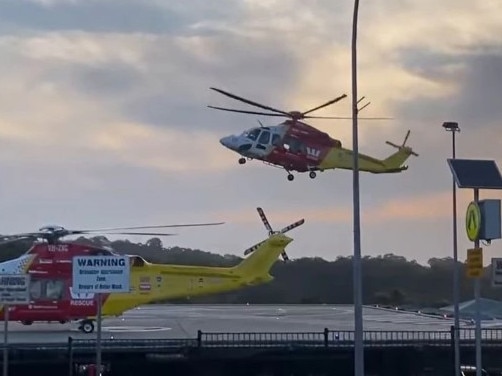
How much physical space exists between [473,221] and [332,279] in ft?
219

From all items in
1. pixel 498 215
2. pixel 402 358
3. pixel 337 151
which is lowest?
pixel 402 358

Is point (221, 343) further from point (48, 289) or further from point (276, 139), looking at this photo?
point (276, 139)

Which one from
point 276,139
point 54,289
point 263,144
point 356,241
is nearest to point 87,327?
point 54,289

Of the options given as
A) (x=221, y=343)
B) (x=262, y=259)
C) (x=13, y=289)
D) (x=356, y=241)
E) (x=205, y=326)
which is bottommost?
(x=221, y=343)

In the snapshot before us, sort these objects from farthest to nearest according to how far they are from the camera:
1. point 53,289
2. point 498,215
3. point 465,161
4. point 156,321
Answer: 1. point 156,321
2. point 53,289
3. point 465,161
4. point 498,215

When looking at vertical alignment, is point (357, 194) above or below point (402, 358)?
above

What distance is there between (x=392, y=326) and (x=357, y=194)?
27.9m

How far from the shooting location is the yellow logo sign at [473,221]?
22.1 metres

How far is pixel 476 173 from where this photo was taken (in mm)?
23828

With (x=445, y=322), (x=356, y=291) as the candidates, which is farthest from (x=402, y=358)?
(x=445, y=322)

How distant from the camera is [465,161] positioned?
79.6ft

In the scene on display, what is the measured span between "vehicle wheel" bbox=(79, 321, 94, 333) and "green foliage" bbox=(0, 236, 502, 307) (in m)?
25.8

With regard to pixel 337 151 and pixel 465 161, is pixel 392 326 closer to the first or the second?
pixel 337 151

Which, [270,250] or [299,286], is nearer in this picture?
[270,250]
